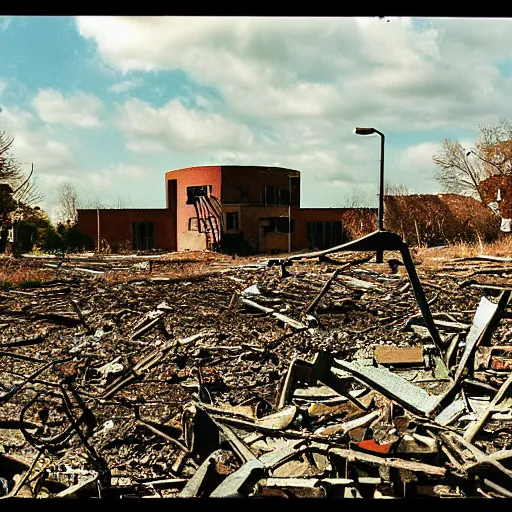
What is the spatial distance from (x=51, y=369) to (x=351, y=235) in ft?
3.99

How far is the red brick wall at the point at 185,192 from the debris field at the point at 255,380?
2.6 inches

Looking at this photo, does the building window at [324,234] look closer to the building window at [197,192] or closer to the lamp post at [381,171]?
the lamp post at [381,171]

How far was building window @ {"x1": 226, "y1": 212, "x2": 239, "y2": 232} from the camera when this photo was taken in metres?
2.29

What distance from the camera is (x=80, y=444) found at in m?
2.23

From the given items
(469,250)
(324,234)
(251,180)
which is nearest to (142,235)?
(251,180)

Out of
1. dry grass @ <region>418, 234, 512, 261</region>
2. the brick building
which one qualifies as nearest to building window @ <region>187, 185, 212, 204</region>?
the brick building

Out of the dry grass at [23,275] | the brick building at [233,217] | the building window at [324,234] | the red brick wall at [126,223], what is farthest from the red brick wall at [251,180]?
the dry grass at [23,275]

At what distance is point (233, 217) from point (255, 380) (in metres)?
0.61

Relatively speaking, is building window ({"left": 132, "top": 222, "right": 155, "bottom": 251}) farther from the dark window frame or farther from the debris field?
the dark window frame

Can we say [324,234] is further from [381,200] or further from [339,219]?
[381,200]

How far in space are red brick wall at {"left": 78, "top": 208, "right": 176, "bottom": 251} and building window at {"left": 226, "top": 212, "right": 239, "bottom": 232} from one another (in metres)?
0.20

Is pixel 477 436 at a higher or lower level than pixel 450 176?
lower

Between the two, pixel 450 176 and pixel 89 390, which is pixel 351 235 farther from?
pixel 89 390
